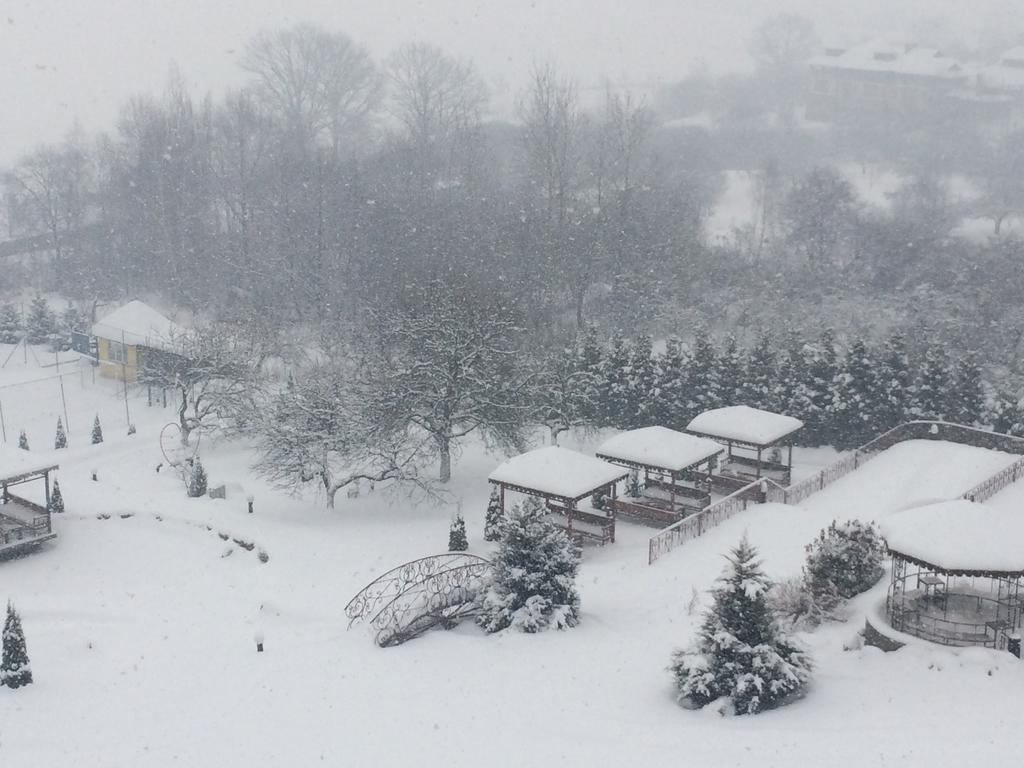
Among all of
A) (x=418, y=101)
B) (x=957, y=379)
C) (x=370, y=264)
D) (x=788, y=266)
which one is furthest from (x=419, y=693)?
(x=418, y=101)

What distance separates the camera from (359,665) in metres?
20.0

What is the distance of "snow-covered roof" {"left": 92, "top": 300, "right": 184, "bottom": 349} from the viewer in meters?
49.0

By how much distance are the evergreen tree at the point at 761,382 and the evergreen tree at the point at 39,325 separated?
131ft

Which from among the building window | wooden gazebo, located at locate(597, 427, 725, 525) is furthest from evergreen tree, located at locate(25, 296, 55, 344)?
wooden gazebo, located at locate(597, 427, 725, 525)

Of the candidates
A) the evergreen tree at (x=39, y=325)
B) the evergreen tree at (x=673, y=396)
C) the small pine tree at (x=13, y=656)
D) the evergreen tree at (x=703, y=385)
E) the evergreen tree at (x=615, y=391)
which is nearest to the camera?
the small pine tree at (x=13, y=656)

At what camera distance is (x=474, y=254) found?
5691 cm

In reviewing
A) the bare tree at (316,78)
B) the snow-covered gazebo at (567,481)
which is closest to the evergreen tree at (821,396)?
the snow-covered gazebo at (567,481)

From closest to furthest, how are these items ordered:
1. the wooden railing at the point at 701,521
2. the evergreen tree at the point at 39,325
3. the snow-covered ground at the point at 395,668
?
the snow-covered ground at the point at 395,668 → the wooden railing at the point at 701,521 → the evergreen tree at the point at 39,325

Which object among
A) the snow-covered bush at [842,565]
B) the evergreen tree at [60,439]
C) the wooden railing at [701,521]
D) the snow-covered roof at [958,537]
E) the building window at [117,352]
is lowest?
the evergreen tree at [60,439]

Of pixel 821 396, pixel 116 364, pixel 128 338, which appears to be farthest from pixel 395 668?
pixel 116 364

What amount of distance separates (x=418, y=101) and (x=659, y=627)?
227ft

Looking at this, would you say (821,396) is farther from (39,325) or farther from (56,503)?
(39,325)

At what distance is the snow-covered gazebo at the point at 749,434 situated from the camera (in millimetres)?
32312

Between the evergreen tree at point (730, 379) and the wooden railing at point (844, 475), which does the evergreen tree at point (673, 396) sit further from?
the wooden railing at point (844, 475)
